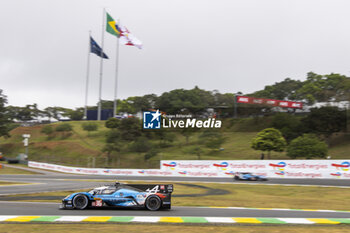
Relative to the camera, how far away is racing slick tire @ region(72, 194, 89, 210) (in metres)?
12.8

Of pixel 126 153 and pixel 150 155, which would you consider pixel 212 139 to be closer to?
pixel 150 155

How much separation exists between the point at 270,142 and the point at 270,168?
13528 millimetres

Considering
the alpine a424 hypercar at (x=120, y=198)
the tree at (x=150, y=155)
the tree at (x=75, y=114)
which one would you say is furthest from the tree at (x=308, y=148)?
the tree at (x=75, y=114)

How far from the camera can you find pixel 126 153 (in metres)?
55.9

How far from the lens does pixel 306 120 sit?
5412 cm

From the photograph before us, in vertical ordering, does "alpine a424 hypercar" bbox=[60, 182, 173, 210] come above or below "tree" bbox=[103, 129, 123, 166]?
below

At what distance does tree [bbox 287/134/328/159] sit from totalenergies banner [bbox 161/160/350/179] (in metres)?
10.3

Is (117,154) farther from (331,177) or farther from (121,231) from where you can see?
(121,231)

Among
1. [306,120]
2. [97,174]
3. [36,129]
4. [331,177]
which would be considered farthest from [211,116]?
[36,129]

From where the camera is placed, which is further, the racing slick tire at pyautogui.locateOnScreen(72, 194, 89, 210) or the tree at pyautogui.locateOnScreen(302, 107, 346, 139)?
the tree at pyautogui.locateOnScreen(302, 107, 346, 139)

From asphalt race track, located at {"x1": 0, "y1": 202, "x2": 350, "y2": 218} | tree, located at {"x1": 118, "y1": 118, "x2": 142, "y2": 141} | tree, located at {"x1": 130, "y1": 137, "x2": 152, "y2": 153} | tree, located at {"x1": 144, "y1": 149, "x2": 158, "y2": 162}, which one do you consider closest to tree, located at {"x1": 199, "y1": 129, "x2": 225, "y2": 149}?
tree, located at {"x1": 144, "y1": 149, "x2": 158, "y2": 162}

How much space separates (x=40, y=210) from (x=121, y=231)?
5.33 metres

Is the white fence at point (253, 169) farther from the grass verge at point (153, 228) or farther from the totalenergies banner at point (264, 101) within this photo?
the totalenergies banner at point (264, 101)

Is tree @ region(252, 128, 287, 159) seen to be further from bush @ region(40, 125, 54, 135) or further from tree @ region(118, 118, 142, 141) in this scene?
bush @ region(40, 125, 54, 135)
